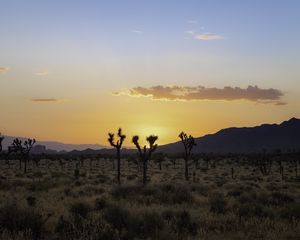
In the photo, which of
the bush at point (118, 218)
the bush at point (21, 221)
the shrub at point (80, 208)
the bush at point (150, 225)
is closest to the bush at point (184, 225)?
the bush at point (150, 225)

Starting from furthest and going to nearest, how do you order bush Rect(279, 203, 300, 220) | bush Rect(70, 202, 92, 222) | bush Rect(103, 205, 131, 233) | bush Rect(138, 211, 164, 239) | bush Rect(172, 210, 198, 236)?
bush Rect(70, 202, 92, 222) < bush Rect(279, 203, 300, 220) < bush Rect(103, 205, 131, 233) < bush Rect(172, 210, 198, 236) < bush Rect(138, 211, 164, 239)

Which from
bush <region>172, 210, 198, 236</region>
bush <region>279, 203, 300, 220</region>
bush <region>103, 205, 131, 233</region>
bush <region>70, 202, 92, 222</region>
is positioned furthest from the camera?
bush <region>70, 202, 92, 222</region>

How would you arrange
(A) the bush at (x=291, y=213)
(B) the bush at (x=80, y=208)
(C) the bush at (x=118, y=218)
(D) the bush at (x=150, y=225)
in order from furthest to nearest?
(B) the bush at (x=80, y=208)
(A) the bush at (x=291, y=213)
(C) the bush at (x=118, y=218)
(D) the bush at (x=150, y=225)

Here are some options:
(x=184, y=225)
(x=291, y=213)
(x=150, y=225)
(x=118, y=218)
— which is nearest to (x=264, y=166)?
(x=291, y=213)

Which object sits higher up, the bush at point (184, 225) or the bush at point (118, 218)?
the bush at point (118, 218)

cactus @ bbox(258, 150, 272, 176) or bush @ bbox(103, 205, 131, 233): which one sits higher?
cactus @ bbox(258, 150, 272, 176)

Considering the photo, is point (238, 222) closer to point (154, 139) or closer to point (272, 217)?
point (272, 217)

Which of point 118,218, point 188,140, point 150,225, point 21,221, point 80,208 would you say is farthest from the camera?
point 188,140

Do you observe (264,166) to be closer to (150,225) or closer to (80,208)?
(80,208)

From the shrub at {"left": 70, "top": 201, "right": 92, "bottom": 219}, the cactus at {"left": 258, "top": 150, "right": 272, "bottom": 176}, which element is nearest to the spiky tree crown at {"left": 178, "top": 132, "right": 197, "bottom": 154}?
the cactus at {"left": 258, "top": 150, "right": 272, "bottom": 176}

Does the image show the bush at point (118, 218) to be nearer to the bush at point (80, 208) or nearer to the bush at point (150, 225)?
the bush at point (150, 225)

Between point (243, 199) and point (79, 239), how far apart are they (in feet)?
38.1

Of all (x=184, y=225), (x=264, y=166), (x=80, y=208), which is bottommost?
(x=184, y=225)

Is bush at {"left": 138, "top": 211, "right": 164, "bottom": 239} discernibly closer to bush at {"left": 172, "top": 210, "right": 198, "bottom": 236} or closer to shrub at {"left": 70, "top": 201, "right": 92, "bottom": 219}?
bush at {"left": 172, "top": 210, "right": 198, "bottom": 236}
